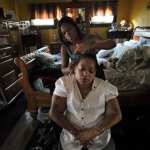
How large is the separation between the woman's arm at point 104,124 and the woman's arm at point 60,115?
0.06m

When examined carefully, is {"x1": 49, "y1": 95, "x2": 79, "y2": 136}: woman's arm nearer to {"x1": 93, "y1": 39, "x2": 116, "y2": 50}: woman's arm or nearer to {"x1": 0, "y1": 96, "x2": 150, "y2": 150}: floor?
{"x1": 93, "y1": 39, "x2": 116, "y2": 50}: woman's arm

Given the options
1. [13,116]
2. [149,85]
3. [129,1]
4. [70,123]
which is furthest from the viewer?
[129,1]

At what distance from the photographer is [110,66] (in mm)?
2650

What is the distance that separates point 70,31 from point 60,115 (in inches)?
29.6

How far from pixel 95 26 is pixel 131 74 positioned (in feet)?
13.6

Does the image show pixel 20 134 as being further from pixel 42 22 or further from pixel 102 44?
pixel 42 22

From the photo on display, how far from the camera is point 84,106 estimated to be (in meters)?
1.20

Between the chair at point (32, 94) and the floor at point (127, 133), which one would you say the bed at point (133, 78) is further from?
the chair at point (32, 94)

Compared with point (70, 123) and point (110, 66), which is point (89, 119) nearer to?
point (70, 123)

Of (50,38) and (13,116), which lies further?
(50,38)

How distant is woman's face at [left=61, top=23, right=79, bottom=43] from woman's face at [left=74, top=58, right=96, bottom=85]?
1.65ft

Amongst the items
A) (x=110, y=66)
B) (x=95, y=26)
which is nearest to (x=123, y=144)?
(x=110, y=66)

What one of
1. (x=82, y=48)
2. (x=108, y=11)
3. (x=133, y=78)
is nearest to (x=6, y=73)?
(x=133, y=78)

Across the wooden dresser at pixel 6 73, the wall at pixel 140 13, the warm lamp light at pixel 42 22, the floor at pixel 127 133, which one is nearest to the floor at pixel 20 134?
the floor at pixel 127 133
